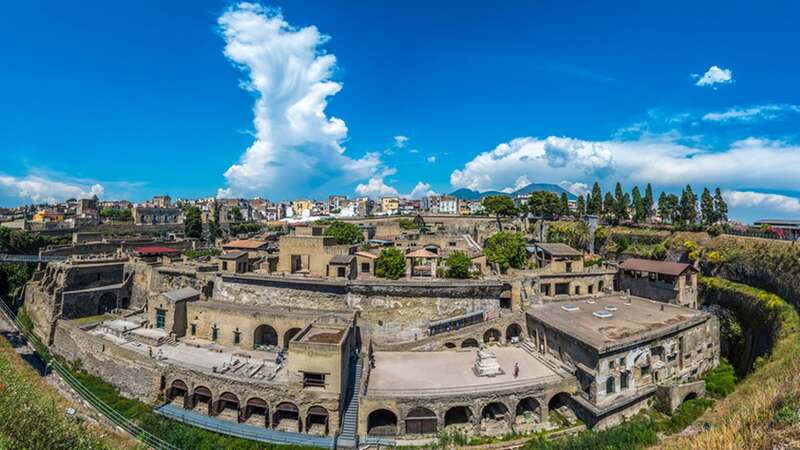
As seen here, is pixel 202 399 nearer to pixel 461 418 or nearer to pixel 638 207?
pixel 461 418

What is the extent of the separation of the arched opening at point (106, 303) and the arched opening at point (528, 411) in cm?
4490

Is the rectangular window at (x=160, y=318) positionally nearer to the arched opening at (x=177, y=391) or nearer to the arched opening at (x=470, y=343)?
the arched opening at (x=177, y=391)

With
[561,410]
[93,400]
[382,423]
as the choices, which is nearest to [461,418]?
[382,423]

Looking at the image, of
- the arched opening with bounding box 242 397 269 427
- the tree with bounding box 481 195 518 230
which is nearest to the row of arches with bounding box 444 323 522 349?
the arched opening with bounding box 242 397 269 427

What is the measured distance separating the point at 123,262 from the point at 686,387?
58.2 metres

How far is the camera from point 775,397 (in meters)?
10.5

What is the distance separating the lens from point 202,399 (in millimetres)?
26328

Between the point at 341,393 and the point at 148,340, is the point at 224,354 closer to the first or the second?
the point at 148,340

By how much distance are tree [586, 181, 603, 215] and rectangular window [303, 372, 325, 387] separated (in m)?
63.1

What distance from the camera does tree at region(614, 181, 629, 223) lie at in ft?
214

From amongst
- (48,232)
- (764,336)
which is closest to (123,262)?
(48,232)

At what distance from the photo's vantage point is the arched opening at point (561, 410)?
2415 cm

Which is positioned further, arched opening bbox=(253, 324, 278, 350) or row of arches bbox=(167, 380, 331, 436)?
arched opening bbox=(253, 324, 278, 350)

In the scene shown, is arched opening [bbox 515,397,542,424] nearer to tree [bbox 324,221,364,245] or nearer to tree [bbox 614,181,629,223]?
tree [bbox 324,221,364,245]
